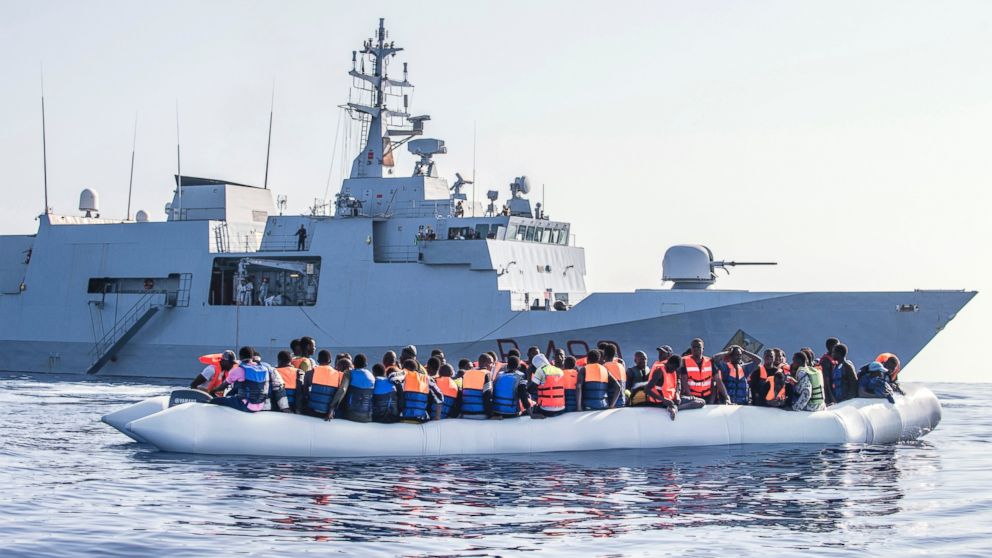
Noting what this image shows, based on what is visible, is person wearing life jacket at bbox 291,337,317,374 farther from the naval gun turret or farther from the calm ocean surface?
the naval gun turret

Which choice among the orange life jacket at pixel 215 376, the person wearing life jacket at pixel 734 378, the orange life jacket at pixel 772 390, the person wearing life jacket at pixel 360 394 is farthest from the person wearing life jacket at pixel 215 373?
the orange life jacket at pixel 772 390

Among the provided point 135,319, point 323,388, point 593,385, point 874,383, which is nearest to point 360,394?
point 323,388

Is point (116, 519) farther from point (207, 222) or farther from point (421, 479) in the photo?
point (207, 222)

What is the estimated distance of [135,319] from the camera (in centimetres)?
3203

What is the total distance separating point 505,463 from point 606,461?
1214mm

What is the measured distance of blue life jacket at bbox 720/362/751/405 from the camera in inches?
619

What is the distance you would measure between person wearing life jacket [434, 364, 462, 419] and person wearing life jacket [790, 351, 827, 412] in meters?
4.48

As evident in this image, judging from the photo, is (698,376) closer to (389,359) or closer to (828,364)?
(828,364)

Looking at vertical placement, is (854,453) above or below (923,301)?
below

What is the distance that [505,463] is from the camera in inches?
545

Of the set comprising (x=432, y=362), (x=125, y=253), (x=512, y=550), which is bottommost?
(x=512, y=550)

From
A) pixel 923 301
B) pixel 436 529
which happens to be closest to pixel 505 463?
pixel 436 529

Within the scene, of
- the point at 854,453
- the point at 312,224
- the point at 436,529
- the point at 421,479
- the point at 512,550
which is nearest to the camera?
the point at 512,550

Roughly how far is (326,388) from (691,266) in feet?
43.6
